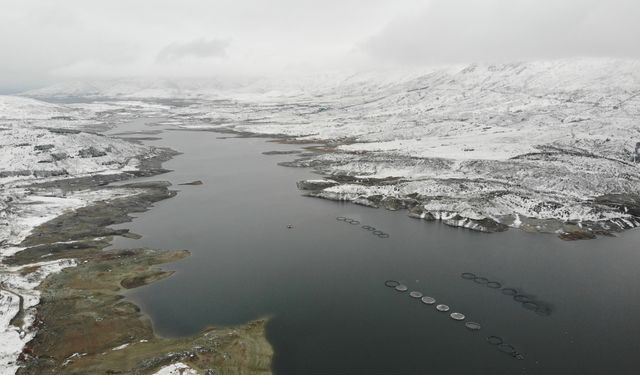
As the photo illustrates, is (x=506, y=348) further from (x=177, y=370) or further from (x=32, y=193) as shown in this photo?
(x=32, y=193)

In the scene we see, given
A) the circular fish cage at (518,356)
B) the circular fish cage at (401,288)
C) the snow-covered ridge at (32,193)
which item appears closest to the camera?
the circular fish cage at (518,356)

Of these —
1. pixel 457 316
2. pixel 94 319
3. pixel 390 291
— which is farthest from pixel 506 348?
pixel 94 319

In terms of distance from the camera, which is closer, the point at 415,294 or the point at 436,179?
the point at 415,294

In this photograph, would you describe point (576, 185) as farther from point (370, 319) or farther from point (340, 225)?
point (370, 319)

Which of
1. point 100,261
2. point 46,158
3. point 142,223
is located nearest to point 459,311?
point 100,261

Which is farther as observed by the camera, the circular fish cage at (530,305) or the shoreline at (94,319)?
the circular fish cage at (530,305)

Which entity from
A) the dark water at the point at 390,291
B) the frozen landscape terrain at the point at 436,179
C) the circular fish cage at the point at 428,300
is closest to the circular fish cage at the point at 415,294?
the circular fish cage at the point at 428,300

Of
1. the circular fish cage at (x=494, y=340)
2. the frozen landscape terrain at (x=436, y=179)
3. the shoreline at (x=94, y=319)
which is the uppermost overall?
the frozen landscape terrain at (x=436, y=179)

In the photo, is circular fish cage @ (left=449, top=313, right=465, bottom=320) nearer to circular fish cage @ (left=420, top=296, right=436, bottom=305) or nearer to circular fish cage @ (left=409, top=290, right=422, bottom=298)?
circular fish cage @ (left=420, top=296, right=436, bottom=305)

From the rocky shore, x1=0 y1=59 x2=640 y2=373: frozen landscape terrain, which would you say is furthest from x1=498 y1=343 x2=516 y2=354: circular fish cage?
x1=0 y1=59 x2=640 y2=373: frozen landscape terrain

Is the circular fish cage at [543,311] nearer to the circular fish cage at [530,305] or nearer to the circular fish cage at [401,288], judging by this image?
the circular fish cage at [530,305]
